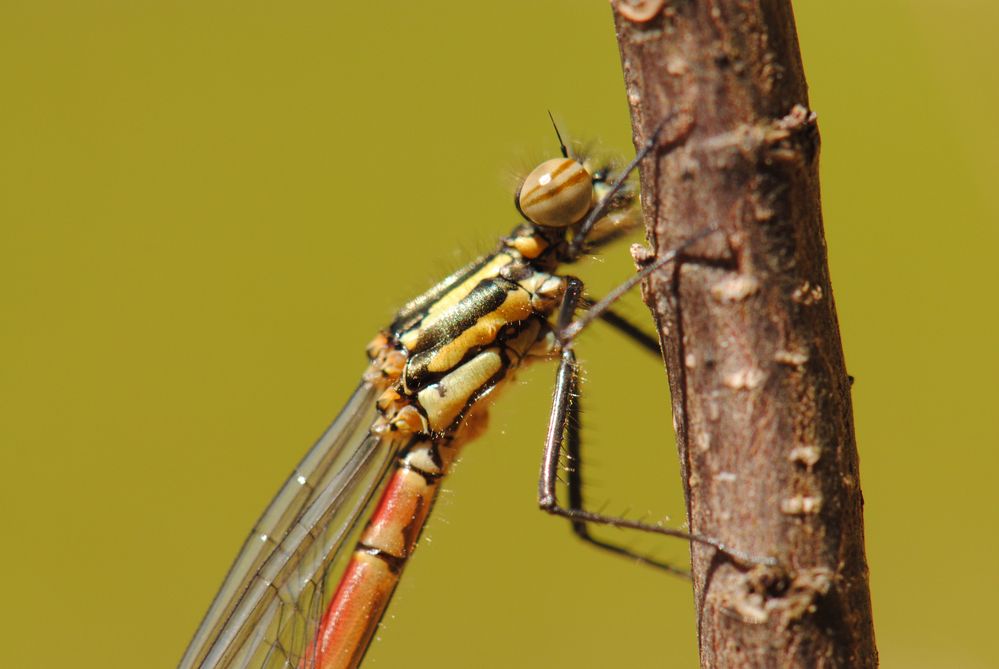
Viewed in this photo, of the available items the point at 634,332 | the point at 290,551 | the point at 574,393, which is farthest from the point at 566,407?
the point at 290,551

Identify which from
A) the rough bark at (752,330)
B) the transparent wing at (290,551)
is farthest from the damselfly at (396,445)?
the rough bark at (752,330)

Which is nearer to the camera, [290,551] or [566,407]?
[566,407]

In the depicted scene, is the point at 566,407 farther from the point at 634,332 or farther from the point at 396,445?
the point at 396,445

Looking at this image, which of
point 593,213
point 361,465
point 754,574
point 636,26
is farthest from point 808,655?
point 361,465

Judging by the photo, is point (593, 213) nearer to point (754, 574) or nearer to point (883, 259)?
point (754, 574)

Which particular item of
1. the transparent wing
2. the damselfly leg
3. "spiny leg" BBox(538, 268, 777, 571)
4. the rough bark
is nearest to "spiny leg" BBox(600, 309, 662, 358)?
the damselfly leg

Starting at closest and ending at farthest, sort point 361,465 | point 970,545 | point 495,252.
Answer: point 495,252, point 361,465, point 970,545

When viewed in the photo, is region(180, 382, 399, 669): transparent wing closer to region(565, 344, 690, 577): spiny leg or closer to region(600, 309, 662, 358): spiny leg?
region(565, 344, 690, 577): spiny leg
